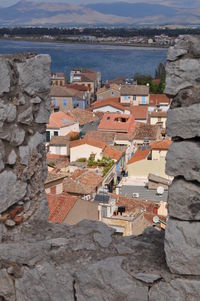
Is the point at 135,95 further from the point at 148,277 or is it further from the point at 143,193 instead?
the point at 148,277

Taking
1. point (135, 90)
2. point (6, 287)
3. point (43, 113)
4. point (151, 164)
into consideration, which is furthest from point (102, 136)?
point (6, 287)

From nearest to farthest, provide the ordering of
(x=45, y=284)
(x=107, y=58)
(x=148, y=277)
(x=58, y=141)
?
(x=148, y=277), (x=45, y=284), (x=58, y=141), (x=107, y=58)

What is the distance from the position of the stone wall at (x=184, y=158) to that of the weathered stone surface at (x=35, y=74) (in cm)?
101

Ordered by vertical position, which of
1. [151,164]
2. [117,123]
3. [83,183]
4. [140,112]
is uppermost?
[83,183]

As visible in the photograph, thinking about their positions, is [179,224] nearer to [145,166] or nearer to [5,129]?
[5,129]

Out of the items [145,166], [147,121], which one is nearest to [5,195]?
[145,166]

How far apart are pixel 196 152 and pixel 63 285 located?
96cm

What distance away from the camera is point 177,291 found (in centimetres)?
266

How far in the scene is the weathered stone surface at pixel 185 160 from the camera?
8.46ft

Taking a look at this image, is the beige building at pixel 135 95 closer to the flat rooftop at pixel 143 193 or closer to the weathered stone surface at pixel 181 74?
the flat rooftop at pixel 143 193

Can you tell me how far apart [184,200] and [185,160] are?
0.19 m

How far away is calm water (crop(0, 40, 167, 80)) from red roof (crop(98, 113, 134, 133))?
50.1 metres

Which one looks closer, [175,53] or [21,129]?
[175,53]

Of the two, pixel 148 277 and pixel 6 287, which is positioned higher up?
pixel 148 277
